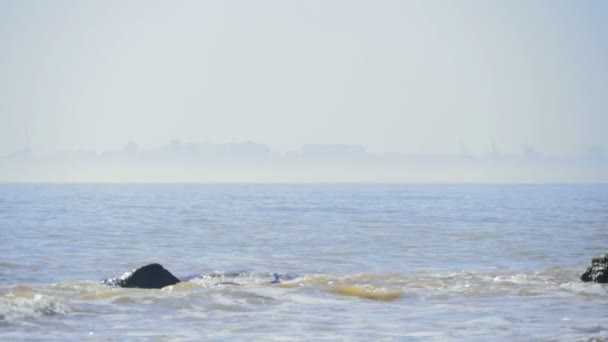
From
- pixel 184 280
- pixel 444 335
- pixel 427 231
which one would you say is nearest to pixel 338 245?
pixel 427 231

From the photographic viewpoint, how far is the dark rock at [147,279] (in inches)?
771

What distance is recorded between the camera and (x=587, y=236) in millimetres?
38312

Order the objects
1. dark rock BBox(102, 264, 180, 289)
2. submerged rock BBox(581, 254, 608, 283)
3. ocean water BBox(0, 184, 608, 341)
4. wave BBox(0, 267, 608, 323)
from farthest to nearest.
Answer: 1. submerged rock BBox(581, 254, 608, 283)
2. dark rock BBox(102, 264, 180, 289)
3. wave BBox(0, 267, 608, 323)
4. ocean water BBox(0, 184, 608, 341)

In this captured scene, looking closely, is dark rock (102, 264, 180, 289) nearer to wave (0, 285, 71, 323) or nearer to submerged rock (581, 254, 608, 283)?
wave (0, 285, 71, 323)

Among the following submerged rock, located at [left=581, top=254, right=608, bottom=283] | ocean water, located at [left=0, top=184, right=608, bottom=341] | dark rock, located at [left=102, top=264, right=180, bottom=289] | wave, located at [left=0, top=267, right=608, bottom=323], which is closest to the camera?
ocean water, located at [left=0, top=184, right=608, bottom=341]

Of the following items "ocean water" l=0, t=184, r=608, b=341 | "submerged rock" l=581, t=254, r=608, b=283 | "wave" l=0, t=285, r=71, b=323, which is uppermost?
"submerged rock" l=581, t=254, r=608, b=283

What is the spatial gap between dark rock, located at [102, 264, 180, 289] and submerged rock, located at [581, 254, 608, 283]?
9228mm

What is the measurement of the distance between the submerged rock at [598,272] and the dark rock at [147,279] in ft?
30.3

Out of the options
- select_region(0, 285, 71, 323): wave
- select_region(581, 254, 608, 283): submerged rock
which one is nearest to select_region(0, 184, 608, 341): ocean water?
select_region(0, 285, 71, 323): wave

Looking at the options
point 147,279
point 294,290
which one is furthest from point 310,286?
point 147,279

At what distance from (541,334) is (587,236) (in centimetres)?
2571

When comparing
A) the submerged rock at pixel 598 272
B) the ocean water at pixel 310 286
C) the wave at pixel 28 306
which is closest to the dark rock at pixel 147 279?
the ocean water at pixel 310 286

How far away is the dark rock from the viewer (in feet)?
64.2

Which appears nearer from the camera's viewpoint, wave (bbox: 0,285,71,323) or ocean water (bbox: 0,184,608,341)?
ocean water (bbox: 0,184,608,341)
